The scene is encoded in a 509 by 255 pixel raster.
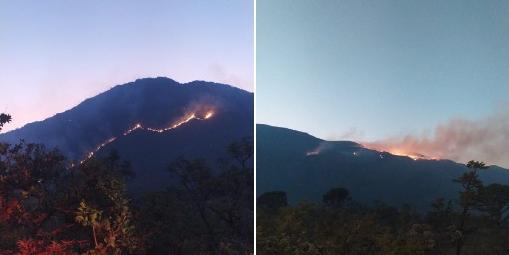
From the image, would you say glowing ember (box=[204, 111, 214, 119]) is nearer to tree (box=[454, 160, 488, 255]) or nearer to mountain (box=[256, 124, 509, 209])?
mountain (box=[256, 124, 509, 209])

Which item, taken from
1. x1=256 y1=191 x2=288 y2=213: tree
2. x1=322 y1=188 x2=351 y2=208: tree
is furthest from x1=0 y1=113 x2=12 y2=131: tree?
x1=322 y1=188 x2=351 y2=208: tree

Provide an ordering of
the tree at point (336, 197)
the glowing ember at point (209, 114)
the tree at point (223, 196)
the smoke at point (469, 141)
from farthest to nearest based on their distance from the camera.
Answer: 1. the glowing ember at point (209, 114)
2. the tree at point (223, 196)
3. the tree at point (336, 197)
4. the smoke at point (469, 141)

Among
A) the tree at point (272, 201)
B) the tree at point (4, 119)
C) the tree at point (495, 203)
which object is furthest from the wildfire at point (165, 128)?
the tree at point (495, 203)

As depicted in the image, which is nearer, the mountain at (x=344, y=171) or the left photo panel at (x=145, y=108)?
the mountain at (x=344, y=171)

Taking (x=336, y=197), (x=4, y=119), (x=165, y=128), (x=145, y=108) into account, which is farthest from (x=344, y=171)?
(x=4, y=119)

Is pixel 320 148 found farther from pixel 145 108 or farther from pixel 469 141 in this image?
pixel 145 108

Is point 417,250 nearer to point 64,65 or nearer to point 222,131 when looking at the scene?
point 222,131

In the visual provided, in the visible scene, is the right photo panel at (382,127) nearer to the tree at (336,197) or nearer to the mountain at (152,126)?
the tree at (336,197)

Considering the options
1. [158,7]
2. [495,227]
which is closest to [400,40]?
[495,227]
